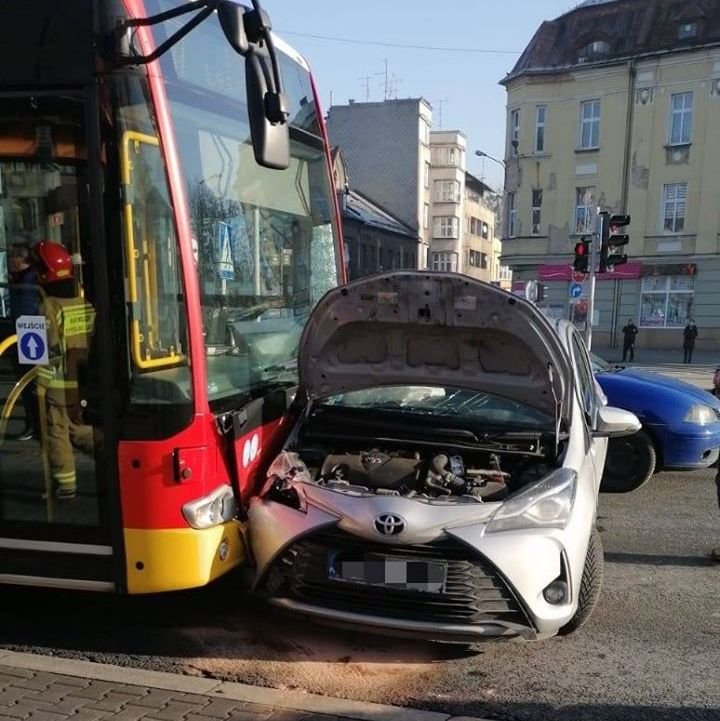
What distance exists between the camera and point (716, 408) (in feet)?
22.8

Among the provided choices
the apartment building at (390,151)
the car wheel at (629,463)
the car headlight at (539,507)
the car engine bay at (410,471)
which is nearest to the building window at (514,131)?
the apartment building at (390,151)

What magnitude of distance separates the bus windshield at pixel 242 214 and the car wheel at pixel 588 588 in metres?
2.02

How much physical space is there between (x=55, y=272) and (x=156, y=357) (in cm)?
64

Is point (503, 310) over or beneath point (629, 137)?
beneath

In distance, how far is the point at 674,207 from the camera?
30.9 metres

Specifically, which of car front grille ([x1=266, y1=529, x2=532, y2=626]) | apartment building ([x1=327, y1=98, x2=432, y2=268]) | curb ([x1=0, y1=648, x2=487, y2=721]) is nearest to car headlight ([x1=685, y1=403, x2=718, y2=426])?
car front grille ([x1=266, y1=529, x2=532, y2=626])

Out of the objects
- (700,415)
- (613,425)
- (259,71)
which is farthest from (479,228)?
(259,71)

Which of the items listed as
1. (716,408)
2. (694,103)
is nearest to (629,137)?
(694,103)

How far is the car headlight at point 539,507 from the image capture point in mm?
3506

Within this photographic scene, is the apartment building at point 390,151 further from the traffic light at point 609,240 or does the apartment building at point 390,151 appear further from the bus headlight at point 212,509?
the bus headlight at point 212,509

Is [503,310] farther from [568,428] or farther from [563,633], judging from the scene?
[563,633]

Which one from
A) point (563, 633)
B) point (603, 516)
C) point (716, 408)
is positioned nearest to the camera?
point (563, 633)

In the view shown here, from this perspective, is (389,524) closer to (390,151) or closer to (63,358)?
(63,358)

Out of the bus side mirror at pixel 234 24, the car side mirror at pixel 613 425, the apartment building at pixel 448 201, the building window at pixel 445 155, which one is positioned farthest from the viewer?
the apartment building at pixel 448 201
